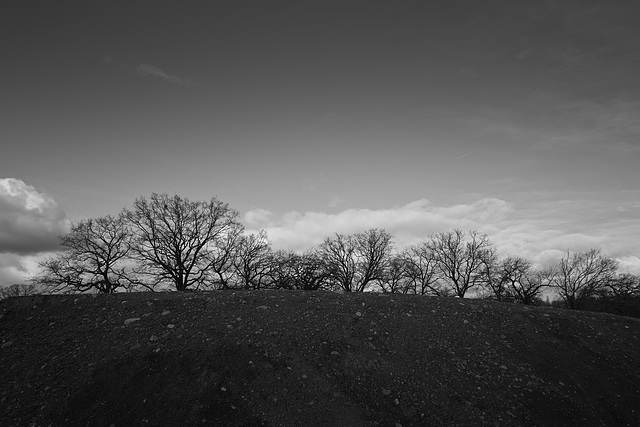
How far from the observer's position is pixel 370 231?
153 feet

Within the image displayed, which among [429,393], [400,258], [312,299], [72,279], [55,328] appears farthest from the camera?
[400,258]

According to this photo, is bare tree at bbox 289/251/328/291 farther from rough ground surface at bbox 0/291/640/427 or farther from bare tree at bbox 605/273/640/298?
bare tree at bbox 605/273/640/298

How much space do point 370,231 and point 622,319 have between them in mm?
34387

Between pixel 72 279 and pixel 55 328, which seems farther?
pixel 72 279

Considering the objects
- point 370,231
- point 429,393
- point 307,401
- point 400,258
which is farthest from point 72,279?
point 400,258

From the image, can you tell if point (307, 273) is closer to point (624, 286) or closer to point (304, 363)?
point (304, 363)

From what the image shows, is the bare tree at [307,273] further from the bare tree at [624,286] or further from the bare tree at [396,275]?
the bare tree at [624,286]

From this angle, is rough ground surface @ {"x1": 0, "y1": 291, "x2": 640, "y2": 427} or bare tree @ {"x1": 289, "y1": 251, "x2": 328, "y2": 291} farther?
bare tree @ {"x1": 289, "y1": 251, "x2": 328, "y2": 291}

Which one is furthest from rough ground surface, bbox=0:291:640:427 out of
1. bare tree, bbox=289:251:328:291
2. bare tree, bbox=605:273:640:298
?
bare tree, bbox=605:273:640:298

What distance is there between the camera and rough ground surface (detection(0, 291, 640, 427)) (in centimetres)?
744

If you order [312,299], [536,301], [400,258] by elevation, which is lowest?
[536,301]

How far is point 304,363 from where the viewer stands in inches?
351

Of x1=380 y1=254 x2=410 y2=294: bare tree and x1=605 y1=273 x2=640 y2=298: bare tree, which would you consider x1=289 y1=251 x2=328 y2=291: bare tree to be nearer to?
x1=380 y1=254 x2=410 y2=294: bare tree

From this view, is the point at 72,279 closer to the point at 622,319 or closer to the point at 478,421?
the point at 478,421
